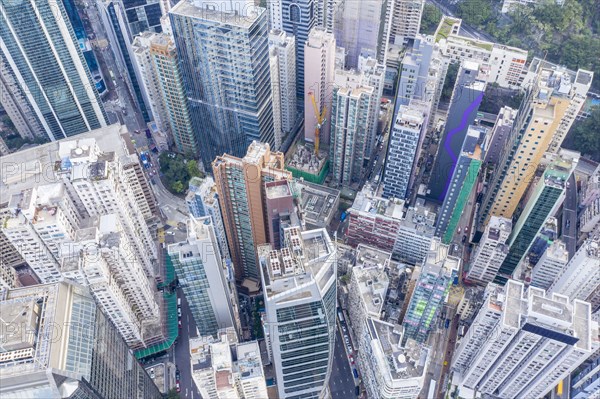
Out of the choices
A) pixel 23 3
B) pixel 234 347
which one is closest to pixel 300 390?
pixel 234 347

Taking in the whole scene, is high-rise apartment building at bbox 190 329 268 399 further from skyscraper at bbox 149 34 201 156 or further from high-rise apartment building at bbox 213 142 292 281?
skyscraper at bbox 149 34 201 156

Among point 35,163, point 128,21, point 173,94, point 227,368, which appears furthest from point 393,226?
point 128,21

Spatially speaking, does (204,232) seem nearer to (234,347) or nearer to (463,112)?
(234,347)

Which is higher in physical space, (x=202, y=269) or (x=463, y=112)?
(x=463, y=112)

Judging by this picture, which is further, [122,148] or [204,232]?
[122,148]

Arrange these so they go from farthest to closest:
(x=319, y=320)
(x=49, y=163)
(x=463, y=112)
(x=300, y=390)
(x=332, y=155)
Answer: (x=332, y=155) → (x=49, y=163) → (x=463, y=112) → (x=300, y=390) → (x=319, y=320)

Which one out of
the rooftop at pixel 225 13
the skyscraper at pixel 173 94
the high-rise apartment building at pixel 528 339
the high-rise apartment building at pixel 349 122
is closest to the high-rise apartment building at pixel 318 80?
the high-rise apartment building at pixel 349 122

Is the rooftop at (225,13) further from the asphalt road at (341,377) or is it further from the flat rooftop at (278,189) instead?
the asphalt road at (341,377)
